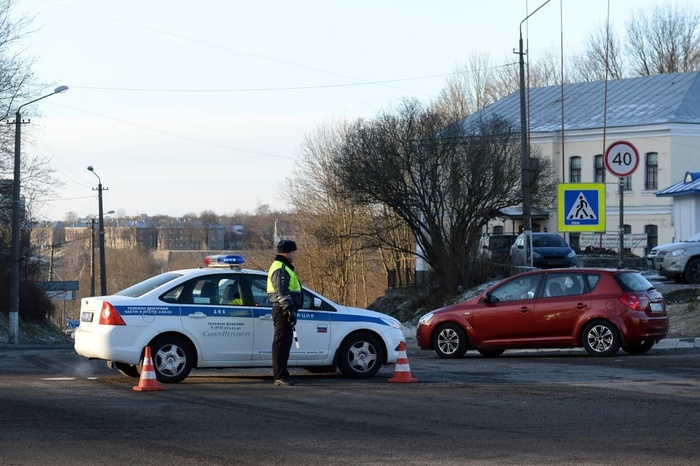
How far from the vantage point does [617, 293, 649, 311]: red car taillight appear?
17922 mm

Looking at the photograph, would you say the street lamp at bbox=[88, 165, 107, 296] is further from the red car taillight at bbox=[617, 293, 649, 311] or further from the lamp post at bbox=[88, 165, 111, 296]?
the red car taillight at bbox=[617, 293, 649, 311]

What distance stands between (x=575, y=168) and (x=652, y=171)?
4.68 m

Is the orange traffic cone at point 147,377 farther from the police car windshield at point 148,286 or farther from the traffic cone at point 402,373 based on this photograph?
the traffic cone at point 402,373

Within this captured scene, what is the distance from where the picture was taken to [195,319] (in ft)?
44.8

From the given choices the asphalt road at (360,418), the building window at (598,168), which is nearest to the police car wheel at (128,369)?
the asphalt road at (360,418)

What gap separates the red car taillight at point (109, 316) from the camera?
13320mm

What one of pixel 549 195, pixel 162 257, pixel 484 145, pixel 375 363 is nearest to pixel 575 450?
pixel 375 363

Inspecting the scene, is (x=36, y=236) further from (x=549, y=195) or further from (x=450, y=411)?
(x=450, y=411)

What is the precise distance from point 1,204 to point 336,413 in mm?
38617

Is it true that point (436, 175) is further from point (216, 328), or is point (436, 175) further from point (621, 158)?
point (216, 328)

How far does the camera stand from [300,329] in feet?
46.5

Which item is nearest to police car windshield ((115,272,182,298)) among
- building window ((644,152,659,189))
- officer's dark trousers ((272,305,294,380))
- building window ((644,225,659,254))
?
officer's dark trousers ((272,305,294,380))

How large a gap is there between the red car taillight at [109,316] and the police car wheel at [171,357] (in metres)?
0.51

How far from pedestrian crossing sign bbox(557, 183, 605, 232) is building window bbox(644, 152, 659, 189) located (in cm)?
3971
